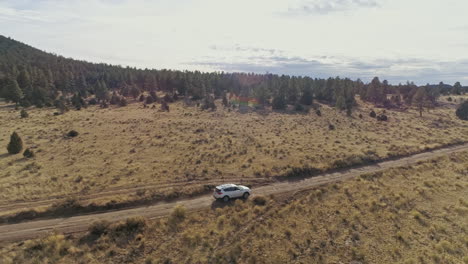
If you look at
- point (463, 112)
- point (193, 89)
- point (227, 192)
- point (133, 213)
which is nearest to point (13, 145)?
point (133, 213)

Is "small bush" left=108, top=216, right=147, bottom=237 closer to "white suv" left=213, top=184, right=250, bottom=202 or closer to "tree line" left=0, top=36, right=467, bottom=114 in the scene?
"white suv" left=213, top=184, right=250, bottom=202

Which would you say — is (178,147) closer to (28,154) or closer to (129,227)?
(28,154)

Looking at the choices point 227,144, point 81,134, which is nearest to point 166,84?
point 81,134

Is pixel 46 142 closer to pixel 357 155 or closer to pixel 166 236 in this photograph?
pixel 166 236

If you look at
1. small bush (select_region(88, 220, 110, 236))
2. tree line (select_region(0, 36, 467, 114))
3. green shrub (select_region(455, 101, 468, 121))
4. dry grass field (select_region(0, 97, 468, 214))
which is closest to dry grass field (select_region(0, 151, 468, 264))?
small bush (select_region(88, 220, 110, 236))

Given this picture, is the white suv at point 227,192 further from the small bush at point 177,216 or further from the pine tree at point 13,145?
the pine tree at point 13,145

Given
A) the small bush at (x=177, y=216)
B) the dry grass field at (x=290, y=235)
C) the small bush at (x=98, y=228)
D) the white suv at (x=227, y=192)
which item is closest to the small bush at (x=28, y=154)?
the dry grass field at (x=290, y=235)
